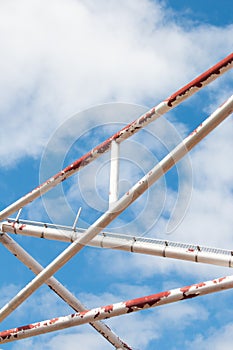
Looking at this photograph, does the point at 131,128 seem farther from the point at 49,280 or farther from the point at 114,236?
the point at 49,280

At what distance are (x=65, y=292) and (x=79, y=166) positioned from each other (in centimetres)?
490

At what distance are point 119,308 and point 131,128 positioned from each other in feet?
15.3

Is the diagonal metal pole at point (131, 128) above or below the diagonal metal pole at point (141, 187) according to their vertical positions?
above

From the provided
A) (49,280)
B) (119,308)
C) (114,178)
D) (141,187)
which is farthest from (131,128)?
(49,280)

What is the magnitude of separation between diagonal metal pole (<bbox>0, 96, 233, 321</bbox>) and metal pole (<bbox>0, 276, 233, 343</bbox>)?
1.09m

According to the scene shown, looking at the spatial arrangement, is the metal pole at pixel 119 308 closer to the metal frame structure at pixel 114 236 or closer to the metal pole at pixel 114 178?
the metal frame structure at pixel 114 236

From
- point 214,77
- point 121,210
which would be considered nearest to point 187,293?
point 121,210

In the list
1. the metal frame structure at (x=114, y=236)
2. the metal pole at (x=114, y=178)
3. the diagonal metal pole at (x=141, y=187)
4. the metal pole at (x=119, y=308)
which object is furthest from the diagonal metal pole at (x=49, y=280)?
the metal pole at (x=114, y=178)

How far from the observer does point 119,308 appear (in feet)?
57.4

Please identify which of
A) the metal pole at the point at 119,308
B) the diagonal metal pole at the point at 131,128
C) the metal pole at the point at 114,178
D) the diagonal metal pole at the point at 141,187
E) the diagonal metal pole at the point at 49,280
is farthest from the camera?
the diagonal metal pole at the point at 49,280

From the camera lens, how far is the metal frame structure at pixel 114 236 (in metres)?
16.3

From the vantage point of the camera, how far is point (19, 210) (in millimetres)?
21828

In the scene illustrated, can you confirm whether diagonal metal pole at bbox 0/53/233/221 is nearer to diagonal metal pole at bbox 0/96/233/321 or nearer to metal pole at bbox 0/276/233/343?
diagonal metal pole at bbox 0/96/233/321

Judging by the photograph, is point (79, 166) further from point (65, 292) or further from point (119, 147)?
point (65, 292)
